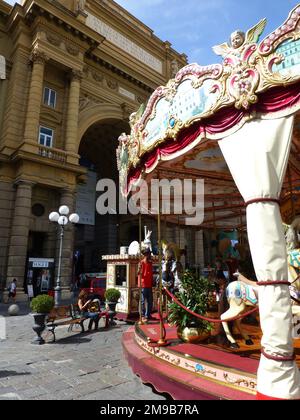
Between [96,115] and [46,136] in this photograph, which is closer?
[46,136]

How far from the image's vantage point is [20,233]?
16.7m

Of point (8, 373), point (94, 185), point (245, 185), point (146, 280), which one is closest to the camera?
point (245, 185)

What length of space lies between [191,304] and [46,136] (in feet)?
58.9

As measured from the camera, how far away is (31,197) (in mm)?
17938

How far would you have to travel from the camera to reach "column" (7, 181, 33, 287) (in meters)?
16.2

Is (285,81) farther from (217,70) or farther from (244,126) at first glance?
(217,70)

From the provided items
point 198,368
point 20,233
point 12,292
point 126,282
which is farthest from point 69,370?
point 20,233

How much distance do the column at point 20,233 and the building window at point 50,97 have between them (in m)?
6.85

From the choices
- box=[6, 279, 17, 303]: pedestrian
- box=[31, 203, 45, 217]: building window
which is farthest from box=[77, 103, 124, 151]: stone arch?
box=[6, 279, 17, 303]: pedestrian

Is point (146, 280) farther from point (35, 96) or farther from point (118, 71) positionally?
point (118, 71)

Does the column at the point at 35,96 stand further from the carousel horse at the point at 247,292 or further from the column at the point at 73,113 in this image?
the carousel horse at the point at 247,292

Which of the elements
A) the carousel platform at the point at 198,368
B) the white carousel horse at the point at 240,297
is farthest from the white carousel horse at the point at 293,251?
the carousel platform at the point at 198,368

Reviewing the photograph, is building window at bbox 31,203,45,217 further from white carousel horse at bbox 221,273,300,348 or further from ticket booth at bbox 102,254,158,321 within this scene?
white carousel horse at bbox 221,273,300,348
